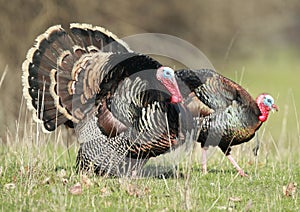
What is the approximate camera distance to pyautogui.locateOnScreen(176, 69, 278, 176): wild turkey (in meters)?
7.87

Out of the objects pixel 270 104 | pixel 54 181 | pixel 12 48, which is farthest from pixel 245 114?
pixel 12 48

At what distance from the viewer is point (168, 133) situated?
647cm

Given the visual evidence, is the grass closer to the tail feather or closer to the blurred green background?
the tail feather

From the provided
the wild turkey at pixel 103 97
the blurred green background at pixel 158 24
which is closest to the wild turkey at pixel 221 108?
the blurred green background at pixel 158 24

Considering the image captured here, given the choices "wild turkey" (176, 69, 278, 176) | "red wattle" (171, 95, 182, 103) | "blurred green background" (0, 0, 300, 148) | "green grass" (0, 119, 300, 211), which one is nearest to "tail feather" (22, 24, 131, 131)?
"blurred green background" (0, 0, 300, 148)

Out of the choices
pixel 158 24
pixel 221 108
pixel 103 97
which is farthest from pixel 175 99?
pixel 158 24

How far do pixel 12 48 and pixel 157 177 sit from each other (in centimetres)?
669

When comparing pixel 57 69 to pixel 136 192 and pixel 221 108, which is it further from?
pixel 136 192

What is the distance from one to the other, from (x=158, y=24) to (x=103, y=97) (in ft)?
31.5

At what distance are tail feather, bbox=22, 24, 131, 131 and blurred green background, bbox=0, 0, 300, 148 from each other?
40cm

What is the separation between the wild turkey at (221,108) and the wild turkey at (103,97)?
766 mm

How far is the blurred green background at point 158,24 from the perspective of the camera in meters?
12.6

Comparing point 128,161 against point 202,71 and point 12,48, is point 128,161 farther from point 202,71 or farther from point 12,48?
point 12,48

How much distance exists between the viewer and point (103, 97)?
721 centimetres
